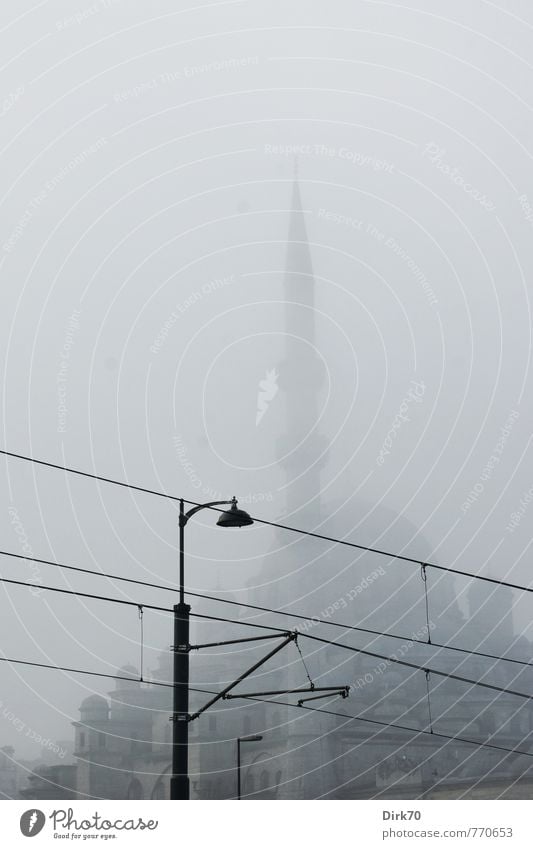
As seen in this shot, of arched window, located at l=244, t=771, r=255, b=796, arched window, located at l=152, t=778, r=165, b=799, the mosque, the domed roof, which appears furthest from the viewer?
the domed roof

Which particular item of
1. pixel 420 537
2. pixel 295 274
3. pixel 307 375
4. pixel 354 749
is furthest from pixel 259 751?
pixel 295 274

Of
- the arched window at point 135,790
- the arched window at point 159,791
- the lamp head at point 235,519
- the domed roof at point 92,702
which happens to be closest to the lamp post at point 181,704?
the lamp head at point 235,519

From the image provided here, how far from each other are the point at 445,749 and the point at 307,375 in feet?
97.1

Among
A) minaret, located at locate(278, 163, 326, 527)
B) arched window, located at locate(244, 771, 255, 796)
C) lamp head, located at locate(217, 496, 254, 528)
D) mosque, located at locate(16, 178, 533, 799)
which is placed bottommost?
lamp head, located at locate(217, 496, 254, 528)

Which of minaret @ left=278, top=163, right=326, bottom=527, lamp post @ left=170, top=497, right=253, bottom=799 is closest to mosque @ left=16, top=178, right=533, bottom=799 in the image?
minaret @ left=278, top=163, right=326, bottom=527

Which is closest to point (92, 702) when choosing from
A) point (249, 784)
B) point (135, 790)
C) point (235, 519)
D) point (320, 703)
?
point (135, 790)

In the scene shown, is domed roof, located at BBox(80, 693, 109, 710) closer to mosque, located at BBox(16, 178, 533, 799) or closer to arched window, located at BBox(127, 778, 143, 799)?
mosque, located at BBox(16, 178, 533, 799)

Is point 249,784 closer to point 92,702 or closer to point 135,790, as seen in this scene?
point 135,790

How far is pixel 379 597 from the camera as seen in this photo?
73.2 m
